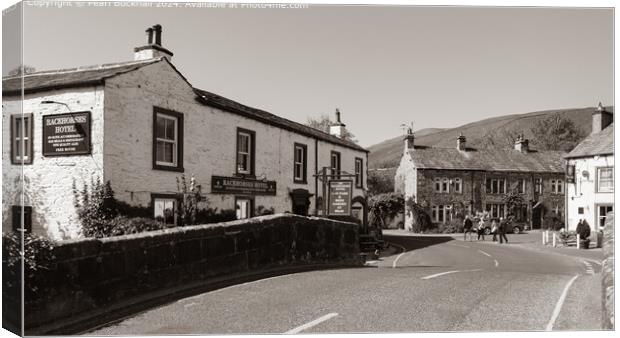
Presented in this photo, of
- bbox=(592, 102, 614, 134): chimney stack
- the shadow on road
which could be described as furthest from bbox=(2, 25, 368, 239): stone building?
the shadow on road

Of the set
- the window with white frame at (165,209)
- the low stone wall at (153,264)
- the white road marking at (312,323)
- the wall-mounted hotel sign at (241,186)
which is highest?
the wall-mounted hotel sign at (241,186)

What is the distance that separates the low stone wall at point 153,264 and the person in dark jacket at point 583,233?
500cm

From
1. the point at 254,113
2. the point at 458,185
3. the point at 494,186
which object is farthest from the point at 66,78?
the point at 494,186

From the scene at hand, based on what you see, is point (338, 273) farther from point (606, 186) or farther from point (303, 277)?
point (606, 186)

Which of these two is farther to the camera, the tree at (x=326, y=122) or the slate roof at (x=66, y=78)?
the tree at (x=326, y=122)

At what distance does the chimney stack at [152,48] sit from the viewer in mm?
6852

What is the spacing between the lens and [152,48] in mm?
7617

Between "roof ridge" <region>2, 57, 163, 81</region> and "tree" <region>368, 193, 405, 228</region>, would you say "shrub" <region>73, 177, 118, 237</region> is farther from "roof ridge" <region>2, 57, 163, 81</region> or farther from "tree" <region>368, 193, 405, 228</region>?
"tree" <region>368, 193, 405, 228</region>

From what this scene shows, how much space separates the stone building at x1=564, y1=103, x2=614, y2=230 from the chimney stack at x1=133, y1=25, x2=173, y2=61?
18.6 ft

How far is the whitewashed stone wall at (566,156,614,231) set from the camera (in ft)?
24.5

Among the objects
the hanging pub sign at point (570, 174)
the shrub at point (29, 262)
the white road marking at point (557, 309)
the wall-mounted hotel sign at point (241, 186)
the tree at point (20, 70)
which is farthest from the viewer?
the wall-mounted hotel sign at point (241, 186)

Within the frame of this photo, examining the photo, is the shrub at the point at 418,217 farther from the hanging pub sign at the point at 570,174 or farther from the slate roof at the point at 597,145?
the slate roof at the point at 597,145

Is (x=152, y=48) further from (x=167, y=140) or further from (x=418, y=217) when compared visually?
(x=418, y=217)

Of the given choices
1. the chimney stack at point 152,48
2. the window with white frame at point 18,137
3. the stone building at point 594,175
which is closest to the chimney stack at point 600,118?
the stone building at point 594,175
